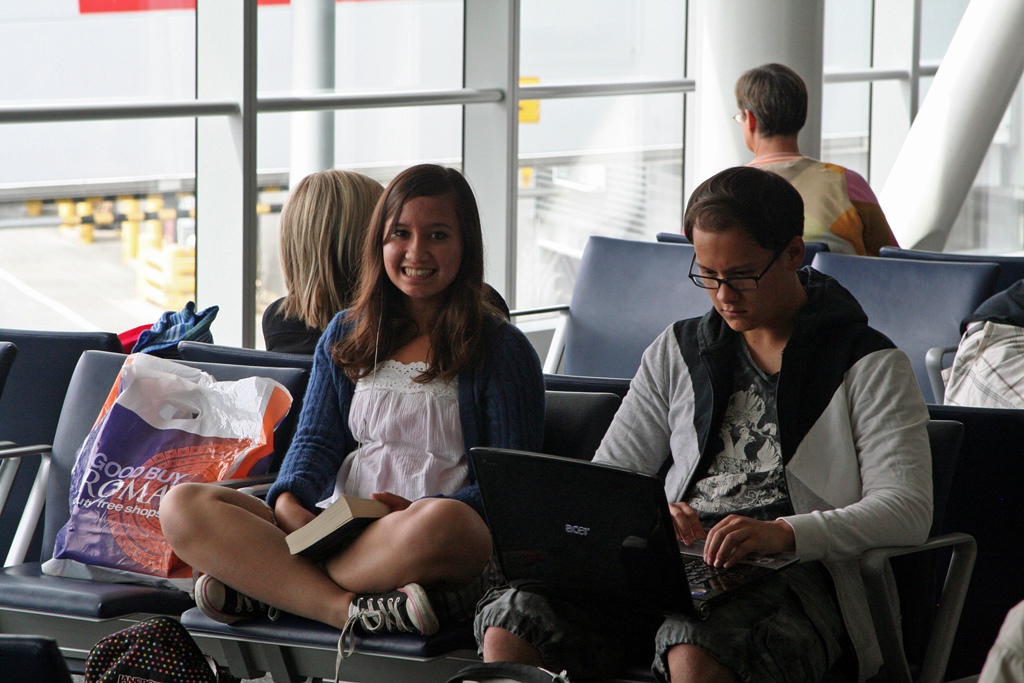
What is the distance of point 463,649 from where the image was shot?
2.16 meters

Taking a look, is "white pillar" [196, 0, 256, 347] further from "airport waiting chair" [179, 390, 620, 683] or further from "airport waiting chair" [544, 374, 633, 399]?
"airport waiting chair" [179, 390, 620, 683]

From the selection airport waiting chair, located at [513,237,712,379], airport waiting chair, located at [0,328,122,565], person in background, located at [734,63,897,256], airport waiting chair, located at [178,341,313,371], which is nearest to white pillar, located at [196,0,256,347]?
airport waiting chair, located at [513,237,712,379]

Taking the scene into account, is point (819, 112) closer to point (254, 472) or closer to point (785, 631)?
point (254, 472)

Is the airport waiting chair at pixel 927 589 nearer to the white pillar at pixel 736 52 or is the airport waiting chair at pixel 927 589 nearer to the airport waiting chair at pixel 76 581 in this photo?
the airport waiting chair at pixel 76 581

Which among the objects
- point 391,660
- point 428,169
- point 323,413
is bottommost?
point 391,660

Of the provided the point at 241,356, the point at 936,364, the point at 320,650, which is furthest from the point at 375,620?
the point at 936,364

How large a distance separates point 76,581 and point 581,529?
114 centimetres

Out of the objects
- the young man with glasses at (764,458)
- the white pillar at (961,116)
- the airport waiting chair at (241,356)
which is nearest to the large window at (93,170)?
the airport waiting chair at (241,356)

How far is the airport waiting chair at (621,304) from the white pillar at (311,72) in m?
1.61

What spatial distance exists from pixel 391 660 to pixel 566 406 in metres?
0.61

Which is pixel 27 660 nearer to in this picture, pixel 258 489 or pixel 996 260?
pixel 258 489

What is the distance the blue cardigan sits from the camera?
2.37m

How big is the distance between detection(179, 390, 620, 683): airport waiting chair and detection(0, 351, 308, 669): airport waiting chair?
6.2 inches

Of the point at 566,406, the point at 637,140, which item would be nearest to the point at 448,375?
the point at 566,406
